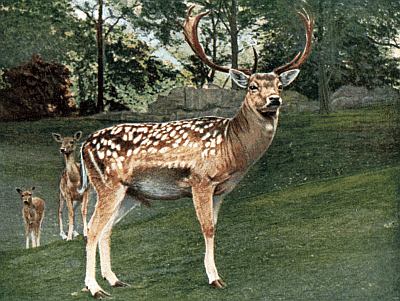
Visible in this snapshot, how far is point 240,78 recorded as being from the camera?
3.61m

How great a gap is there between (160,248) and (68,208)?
15.3 inches

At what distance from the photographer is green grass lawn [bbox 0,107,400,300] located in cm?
369

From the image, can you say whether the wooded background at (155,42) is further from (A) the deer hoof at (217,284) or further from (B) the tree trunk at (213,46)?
(A) the deer hoof at (217,284)

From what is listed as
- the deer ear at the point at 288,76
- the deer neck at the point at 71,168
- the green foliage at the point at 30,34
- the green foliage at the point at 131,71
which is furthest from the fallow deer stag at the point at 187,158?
the green foliage at the point at 30,34

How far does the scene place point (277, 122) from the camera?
12.0ft

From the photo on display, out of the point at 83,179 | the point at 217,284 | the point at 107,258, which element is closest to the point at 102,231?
the point at 107,258

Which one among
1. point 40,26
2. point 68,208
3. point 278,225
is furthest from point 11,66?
point 278,225

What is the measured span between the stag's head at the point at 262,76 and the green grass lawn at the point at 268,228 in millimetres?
212

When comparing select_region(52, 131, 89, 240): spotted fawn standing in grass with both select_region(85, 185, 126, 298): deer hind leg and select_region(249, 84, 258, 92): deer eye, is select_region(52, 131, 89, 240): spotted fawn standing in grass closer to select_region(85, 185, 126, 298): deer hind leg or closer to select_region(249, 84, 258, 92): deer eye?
select_region(85, 185, 126, 298): deer hind leg

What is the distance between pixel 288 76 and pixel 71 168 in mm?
902

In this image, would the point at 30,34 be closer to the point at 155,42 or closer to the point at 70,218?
the point at 155,42

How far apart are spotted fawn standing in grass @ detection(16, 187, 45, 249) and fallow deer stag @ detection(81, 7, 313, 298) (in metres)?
0.26

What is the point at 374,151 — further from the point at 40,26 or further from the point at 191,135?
the point at 40,26

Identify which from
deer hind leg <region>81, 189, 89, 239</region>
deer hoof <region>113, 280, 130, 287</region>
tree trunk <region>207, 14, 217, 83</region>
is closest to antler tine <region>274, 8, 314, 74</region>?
tree trunk <region>207, 14, 217, 83</region>
